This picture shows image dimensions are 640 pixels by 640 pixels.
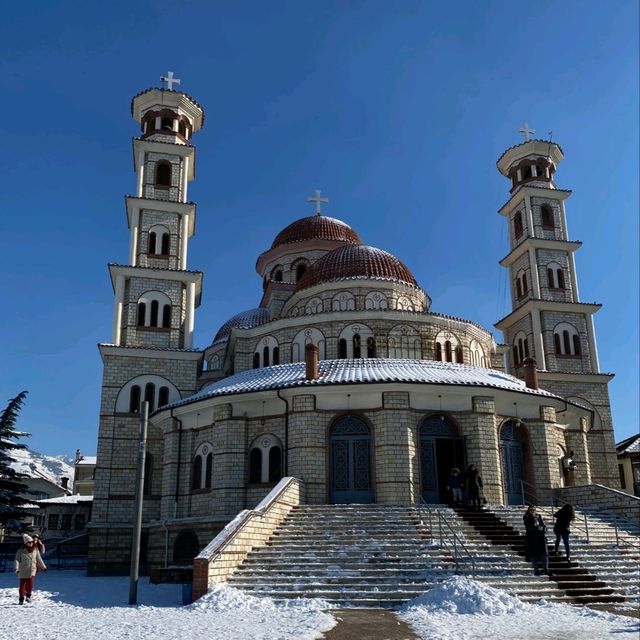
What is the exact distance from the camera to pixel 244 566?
16578mm

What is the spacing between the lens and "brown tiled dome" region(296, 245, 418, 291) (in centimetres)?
3450

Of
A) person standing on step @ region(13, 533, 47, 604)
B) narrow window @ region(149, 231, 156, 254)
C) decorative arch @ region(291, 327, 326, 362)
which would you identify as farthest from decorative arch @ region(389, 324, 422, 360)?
person standing on step @ region(13, 533, 47, 604)

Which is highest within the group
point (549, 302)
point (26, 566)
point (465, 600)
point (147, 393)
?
point (549, 302)

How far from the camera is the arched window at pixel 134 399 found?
3148 centimetres

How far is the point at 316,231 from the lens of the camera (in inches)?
1766

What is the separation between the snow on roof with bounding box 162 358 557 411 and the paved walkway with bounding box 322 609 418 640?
11.1 meters

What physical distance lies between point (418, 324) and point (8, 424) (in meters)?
19.6

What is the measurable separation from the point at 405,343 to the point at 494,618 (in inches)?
744

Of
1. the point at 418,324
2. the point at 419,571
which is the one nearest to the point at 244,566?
the point at 419,571

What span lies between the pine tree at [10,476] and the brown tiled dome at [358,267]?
14980 millimetres

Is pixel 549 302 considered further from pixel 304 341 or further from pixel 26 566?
pixel 26 566

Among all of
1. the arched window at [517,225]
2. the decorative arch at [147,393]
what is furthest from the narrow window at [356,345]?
the arched window at [517,225]

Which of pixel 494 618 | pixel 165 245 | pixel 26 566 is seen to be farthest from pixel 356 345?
pixel 494 618

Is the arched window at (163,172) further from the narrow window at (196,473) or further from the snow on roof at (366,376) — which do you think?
the narrow window at (196,473)
